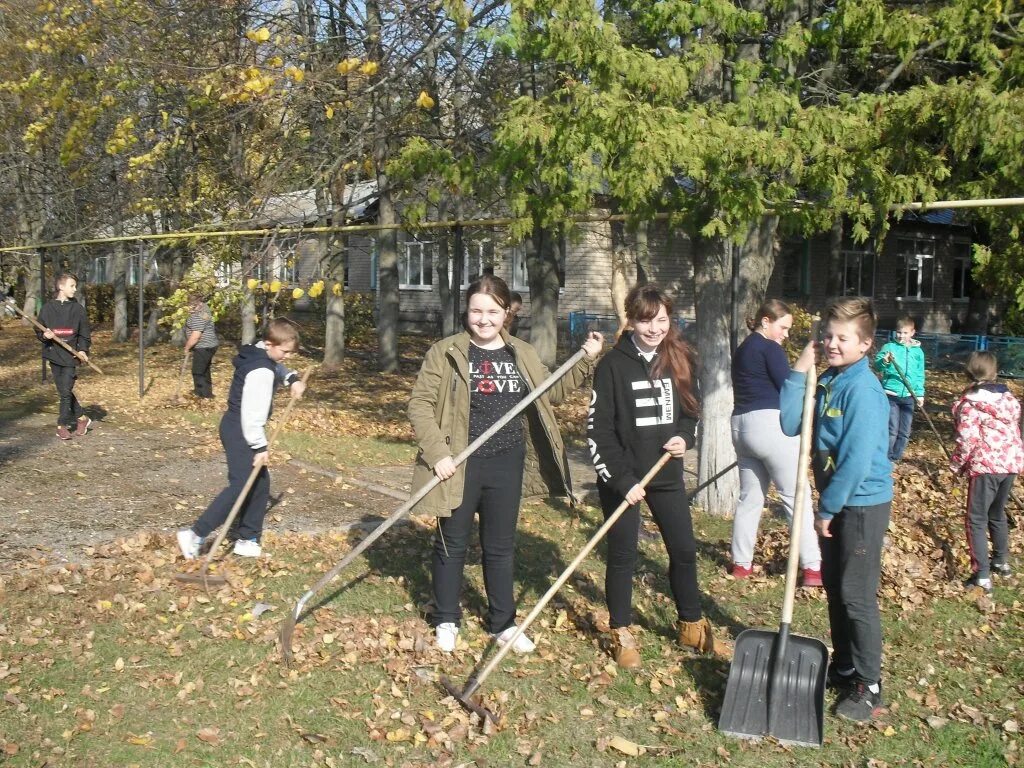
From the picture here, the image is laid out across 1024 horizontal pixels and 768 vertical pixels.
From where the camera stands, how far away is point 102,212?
1962cm

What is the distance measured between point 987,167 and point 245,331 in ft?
42.1

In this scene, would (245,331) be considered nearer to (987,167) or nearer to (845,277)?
(987,167)

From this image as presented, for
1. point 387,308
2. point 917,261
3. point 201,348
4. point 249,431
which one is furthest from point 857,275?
point 249,431

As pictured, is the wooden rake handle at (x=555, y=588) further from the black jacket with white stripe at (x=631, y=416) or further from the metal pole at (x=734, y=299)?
the metal pole at (x=734, y=299)

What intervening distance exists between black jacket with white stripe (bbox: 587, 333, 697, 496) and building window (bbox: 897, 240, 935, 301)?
29.1m

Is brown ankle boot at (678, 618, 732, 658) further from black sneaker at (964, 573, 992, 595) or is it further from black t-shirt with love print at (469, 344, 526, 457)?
black sneaker at (964, 573, 992, 595)

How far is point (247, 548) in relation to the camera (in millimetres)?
6355

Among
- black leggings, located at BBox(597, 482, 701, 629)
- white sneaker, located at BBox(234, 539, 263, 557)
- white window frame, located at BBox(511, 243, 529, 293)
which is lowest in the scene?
white sneaker, located at BBox(234, 539, 263, 557)

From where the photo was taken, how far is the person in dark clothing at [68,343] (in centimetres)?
1088

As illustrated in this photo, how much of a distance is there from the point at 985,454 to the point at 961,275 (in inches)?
1192

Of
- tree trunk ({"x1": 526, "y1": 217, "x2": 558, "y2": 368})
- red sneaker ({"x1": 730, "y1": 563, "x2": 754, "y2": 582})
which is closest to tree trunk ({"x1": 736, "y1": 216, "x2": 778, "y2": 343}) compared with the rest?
red sneaker ({"x1": 730, "y1": 563, "x2": 754, "y2": 582})

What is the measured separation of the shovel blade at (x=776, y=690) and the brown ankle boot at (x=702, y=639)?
0.70 m

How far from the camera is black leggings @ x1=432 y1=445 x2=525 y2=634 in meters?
4.90

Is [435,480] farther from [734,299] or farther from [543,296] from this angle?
[543,296]
